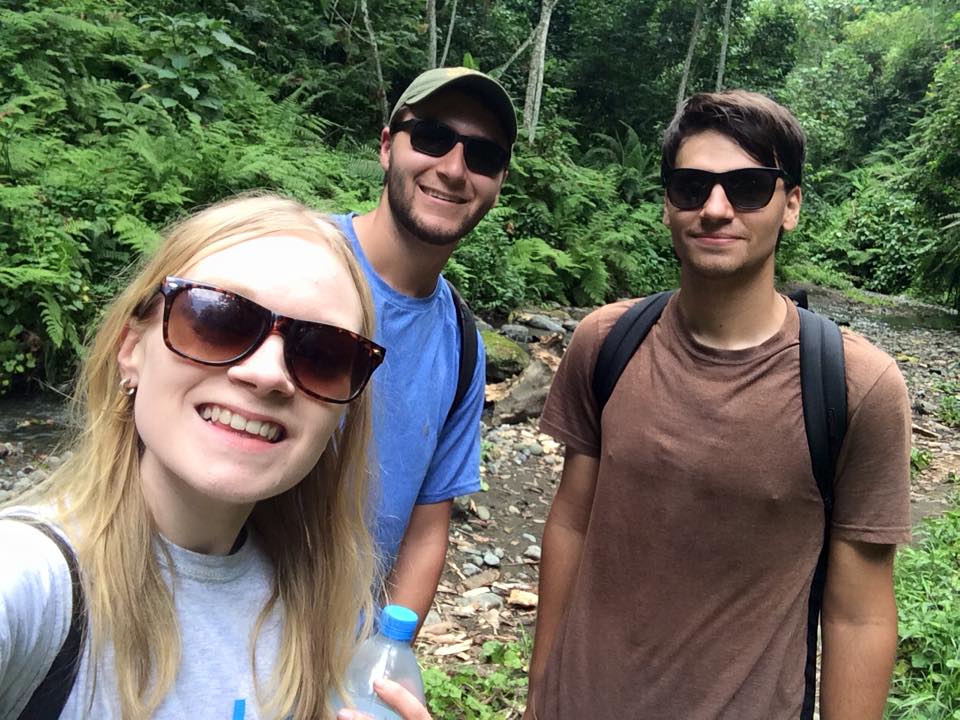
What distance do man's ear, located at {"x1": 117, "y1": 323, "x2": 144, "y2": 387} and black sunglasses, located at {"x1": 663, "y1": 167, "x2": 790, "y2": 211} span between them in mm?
1403

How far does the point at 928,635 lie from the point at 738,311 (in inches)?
109

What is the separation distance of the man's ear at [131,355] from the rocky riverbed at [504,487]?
2.24ft

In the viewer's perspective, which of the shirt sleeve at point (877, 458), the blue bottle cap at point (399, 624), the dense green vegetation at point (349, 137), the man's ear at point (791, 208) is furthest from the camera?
the dense green vegetation at point (349, 137)

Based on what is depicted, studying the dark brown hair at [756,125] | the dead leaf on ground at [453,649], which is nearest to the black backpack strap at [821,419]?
the dark brown hair at [756,125]

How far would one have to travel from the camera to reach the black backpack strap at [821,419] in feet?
5.50

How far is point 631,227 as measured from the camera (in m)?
14.0

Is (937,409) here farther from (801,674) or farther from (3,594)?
(3,594)

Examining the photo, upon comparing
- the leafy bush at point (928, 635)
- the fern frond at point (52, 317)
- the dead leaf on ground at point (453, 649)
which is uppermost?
the fern frond at point (52, 317)

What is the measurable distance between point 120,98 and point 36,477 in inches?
218

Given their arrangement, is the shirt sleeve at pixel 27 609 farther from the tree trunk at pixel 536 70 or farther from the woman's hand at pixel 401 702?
the tree trunk at pixel 536 70

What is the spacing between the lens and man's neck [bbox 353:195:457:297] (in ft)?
6.37

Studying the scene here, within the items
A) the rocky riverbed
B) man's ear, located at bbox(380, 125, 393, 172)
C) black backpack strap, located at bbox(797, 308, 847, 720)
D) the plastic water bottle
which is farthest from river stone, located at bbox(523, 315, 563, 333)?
the plastic water bottle

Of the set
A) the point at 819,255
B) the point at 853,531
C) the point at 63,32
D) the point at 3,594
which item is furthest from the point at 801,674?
the point at 819,255

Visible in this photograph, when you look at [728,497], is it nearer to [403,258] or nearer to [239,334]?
[403,258]
